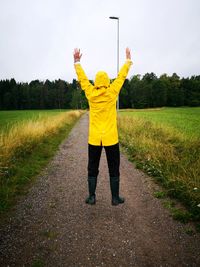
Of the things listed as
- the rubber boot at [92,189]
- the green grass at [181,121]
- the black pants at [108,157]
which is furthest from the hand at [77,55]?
the green grass at [181,121]

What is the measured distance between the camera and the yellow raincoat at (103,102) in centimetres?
359

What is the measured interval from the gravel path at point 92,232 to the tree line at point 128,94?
221ft

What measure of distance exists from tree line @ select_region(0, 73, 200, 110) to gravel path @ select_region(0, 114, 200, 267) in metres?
67.3

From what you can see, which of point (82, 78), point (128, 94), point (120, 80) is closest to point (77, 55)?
point (82, 78)

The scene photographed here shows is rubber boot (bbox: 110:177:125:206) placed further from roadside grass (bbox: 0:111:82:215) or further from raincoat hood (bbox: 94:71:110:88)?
roadside grass (bbox: 0:111:82:215)

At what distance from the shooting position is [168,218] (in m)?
3.53

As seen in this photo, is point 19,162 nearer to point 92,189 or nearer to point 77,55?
point 92,189

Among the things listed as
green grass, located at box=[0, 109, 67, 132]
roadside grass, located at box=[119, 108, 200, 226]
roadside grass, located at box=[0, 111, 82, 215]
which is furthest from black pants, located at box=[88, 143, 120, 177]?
green grass, located at box=[0, 109, 67, 132]

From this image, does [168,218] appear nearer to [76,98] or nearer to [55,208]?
[55,208]

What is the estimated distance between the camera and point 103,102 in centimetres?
362

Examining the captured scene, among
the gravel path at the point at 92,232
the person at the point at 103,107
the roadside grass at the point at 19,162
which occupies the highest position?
the person at the point at 103,107

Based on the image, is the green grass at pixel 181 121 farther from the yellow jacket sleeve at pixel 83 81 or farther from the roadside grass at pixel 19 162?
the yellow jacket sleeve at pixel 83 81

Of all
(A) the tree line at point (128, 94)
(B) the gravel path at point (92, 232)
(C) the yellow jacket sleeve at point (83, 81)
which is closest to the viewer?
(B) the gravel path at point (92, 232)

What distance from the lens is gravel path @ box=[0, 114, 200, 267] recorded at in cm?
259
